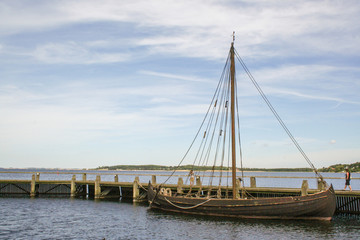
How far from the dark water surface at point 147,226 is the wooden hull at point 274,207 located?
0.75 meters

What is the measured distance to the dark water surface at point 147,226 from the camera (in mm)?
24969

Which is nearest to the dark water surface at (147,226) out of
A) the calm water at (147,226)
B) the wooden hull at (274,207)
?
the calm water at (147,226)

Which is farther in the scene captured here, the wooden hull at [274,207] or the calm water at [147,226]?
the wooden hull at [274,207]

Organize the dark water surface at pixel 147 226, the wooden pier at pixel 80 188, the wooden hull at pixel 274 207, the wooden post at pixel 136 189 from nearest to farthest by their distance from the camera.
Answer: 1. the dark water surface at pixel 147 226
2. the wooden hull at pixel 274 207
3. the wooden post at pixel 136 189
4. the wooden pier at pixel 80 188

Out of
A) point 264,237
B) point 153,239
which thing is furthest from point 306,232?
point 153,239

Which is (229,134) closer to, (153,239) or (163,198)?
Answer: (163,198)

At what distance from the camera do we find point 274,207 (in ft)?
95.8

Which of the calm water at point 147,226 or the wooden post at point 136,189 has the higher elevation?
the wooden post at point 136,189

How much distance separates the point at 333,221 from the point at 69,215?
968 inches

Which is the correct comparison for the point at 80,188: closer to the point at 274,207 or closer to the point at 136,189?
the point at 136,189

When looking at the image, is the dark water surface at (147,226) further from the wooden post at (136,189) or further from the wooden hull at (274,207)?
the wooden post at (136,189)

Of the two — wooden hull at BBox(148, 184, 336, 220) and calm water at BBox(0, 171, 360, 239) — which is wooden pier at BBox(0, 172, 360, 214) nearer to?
calm water at BBox(0, 171, 360, 239)

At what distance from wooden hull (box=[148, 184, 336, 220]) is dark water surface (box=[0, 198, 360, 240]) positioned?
29.6 inches

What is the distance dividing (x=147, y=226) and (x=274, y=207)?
10805mm
